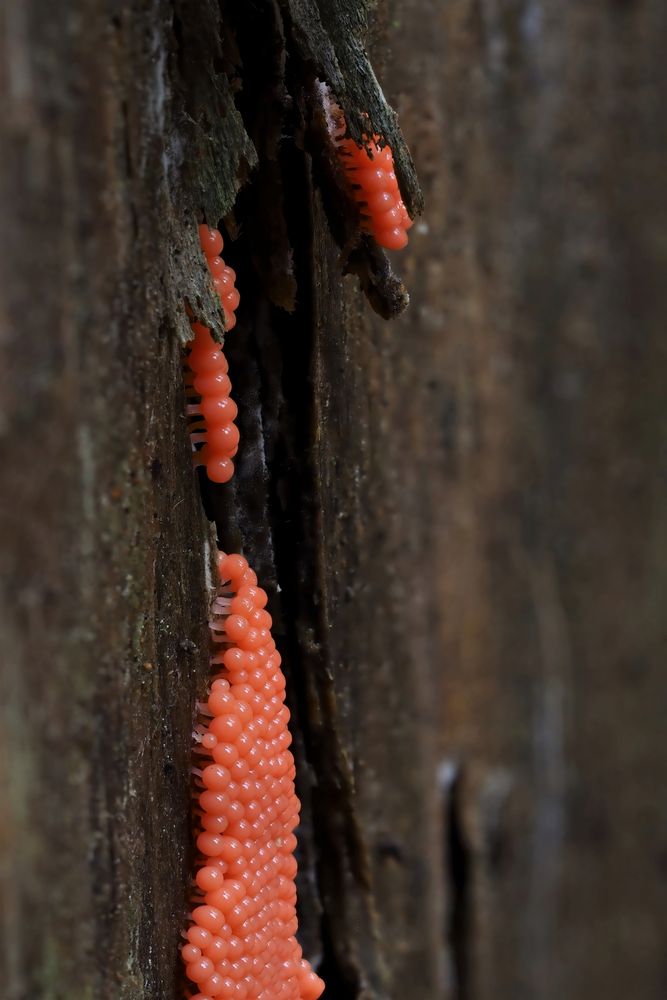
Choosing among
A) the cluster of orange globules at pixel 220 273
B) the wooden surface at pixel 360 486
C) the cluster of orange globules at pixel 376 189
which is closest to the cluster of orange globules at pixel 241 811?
the wooden surface at pixel 360 486

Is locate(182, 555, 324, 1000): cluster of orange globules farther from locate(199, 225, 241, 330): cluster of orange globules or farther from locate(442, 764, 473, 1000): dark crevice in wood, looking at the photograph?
locate(442, 764, 473, 1000): dark crevice in wood

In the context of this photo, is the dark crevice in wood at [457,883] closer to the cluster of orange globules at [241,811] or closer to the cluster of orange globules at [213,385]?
the cluster of orange globules at [241,811]

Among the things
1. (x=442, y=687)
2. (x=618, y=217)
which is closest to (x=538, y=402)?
(x=618, y=217)

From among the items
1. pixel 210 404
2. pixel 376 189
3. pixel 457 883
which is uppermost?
pixel 376 189

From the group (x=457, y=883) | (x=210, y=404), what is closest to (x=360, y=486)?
(x=210, y=404)

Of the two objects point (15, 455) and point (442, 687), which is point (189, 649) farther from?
point (442, 687)

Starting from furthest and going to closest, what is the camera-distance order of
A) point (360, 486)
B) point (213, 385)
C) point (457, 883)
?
point (457, 883) → point (360, 486) → point (213, 385)

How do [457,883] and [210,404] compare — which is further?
[457,883]

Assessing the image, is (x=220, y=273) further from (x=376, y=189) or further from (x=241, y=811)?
(x=241, y=811)
